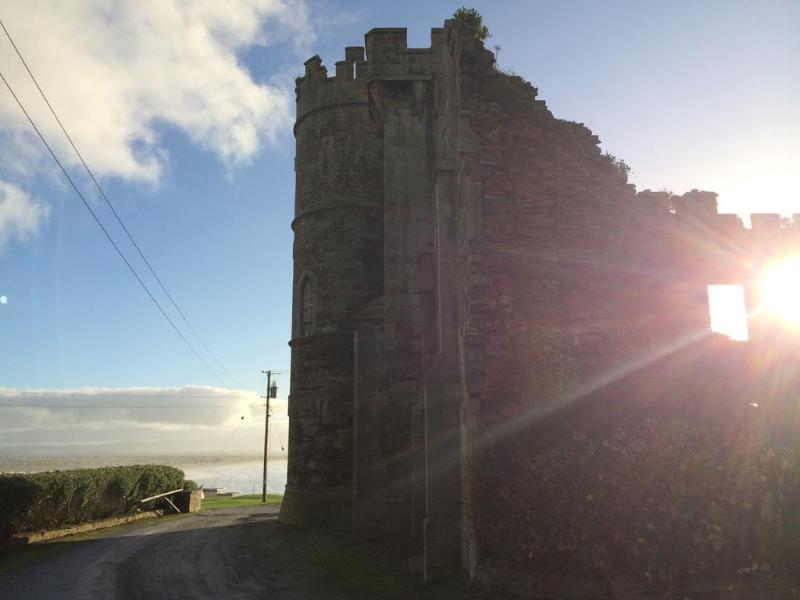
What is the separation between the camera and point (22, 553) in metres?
13.5

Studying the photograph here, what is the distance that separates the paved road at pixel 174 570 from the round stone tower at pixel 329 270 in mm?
2314

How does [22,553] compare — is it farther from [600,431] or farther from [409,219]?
[600,431]

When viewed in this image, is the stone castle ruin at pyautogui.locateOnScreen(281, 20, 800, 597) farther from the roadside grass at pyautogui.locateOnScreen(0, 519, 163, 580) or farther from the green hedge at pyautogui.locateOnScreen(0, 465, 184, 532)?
the green hedge at pyautogui.locateOnScreen(0, 465, 184, 532)

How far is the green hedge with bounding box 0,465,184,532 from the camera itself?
14.3 meters

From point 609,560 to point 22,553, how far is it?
13487mm

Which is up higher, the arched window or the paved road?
the arched window

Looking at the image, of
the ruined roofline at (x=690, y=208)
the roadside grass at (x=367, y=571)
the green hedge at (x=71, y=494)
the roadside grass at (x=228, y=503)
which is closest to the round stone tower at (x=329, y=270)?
the roadside grass at (x=367, y=571)

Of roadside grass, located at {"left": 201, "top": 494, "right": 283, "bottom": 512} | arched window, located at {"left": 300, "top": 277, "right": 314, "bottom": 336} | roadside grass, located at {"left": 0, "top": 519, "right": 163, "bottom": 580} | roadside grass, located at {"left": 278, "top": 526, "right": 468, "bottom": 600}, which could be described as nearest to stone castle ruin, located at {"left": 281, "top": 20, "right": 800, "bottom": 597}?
roadside grass, located at {"left": 278, "top": 526, "right": 468, "bottom": 600}

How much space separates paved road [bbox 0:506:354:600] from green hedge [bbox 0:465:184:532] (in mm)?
1342

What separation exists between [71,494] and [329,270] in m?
9.93

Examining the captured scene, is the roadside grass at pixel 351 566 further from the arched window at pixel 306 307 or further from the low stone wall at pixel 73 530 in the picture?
the arched window at pixel 306 307

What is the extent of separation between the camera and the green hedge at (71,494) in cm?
1426

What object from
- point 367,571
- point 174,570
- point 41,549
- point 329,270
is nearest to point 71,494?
point 41,549

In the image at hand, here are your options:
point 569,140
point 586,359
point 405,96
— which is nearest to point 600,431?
point 586,359
